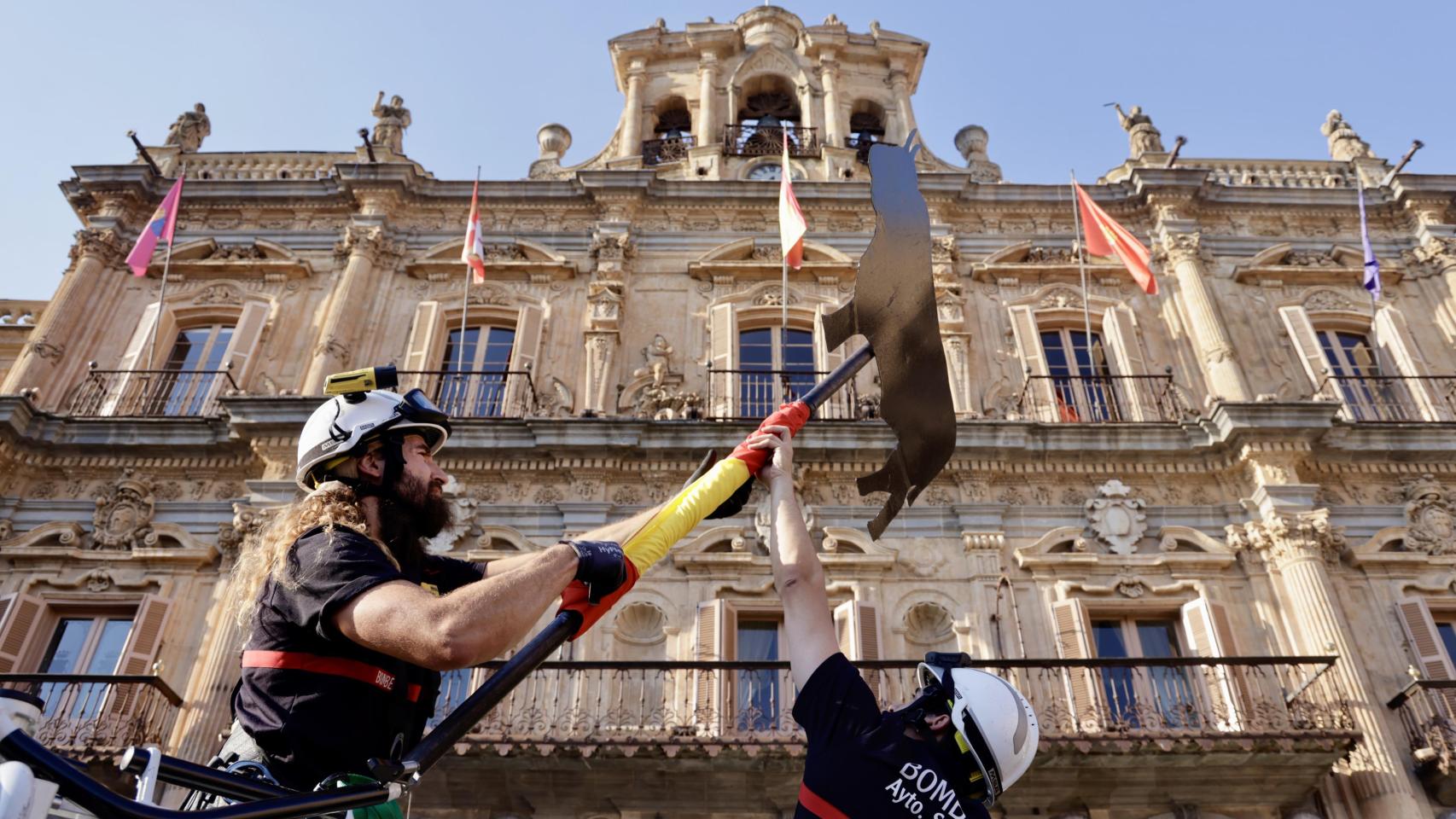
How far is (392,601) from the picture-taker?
7.93 feet

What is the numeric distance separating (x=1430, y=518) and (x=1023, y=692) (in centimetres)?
541

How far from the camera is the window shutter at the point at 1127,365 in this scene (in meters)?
13.5

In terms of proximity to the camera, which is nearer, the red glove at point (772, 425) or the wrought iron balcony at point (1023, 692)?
the red glove at point (772, 425)

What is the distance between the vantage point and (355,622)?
8.05 ft

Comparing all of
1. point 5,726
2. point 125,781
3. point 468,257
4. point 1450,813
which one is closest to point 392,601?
point 5,726

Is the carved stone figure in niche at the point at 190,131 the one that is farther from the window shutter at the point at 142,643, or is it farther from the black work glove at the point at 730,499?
the black work glove at the point at 730,499

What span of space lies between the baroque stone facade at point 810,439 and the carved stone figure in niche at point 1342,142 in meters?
0.08

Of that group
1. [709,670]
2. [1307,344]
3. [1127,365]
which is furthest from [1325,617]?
[709,670]

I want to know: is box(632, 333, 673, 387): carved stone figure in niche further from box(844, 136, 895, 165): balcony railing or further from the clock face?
box(844, 136, 895, 165): balcony railing

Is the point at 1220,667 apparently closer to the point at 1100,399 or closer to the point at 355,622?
the point at 1100,399

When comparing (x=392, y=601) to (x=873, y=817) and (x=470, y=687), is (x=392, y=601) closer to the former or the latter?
(x=873, y=817)

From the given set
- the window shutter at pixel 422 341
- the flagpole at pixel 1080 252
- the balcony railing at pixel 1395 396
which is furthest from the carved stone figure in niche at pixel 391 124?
the balcony railing at pixel 1395 396

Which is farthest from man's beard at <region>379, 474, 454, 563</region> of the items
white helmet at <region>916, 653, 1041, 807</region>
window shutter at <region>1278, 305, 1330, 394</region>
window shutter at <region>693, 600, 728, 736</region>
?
window shutter at <region>1278, 305, 1330, 394</region>

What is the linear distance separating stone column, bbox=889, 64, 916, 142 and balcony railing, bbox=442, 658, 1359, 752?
969cm
